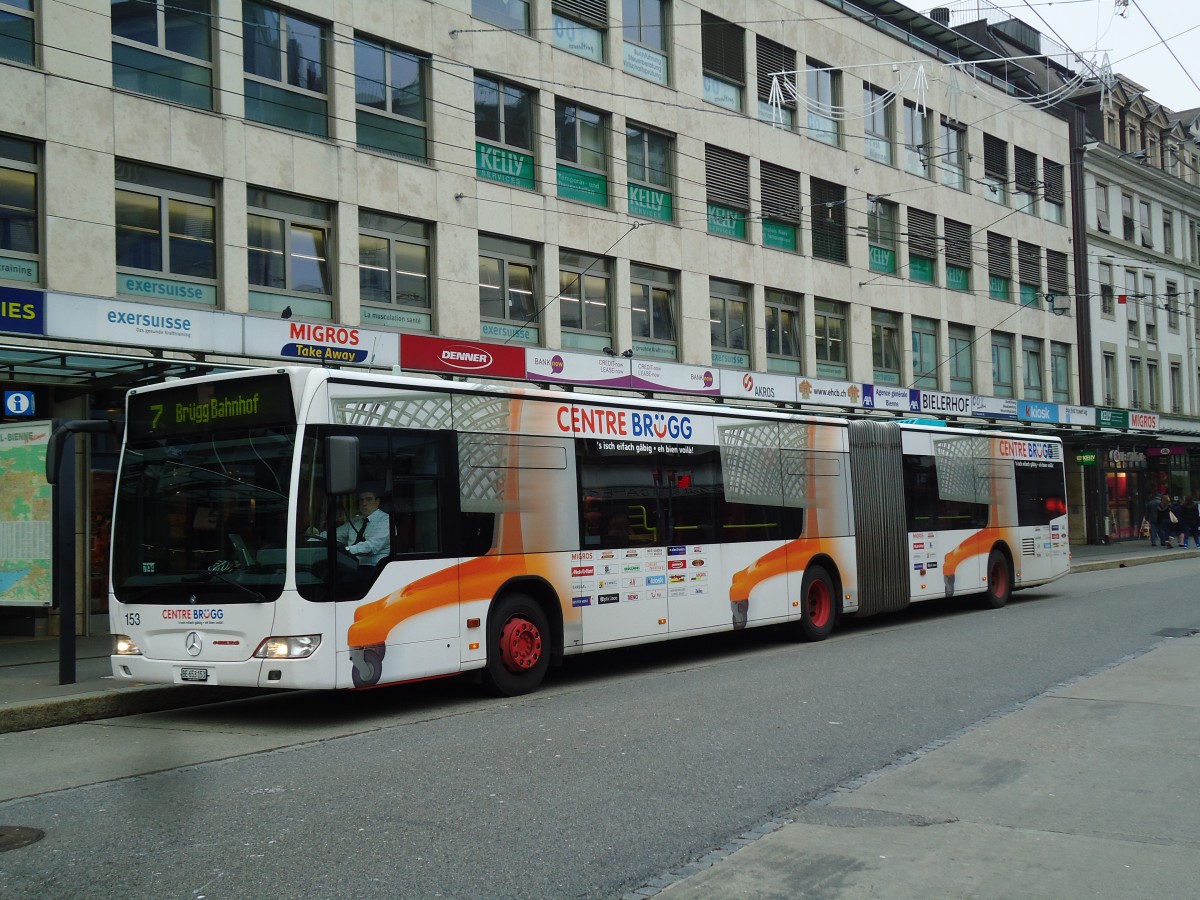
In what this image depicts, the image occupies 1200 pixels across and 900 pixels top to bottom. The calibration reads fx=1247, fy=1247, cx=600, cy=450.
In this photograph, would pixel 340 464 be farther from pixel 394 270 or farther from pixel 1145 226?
pixel 1145 226

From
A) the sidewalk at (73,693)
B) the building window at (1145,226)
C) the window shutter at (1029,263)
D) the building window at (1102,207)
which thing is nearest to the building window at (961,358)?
the window shutter at (1029,263)

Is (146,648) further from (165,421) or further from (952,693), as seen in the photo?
(952,693)

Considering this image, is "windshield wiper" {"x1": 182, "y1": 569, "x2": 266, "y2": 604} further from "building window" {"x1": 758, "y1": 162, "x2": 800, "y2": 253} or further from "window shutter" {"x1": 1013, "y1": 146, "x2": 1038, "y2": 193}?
"window shutter" {"x1": 1013, "y1": 146, "x2": 1038, "y2": 193}

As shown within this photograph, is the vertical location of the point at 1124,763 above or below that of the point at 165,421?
below

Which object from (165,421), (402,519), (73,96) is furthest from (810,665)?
(73,96)

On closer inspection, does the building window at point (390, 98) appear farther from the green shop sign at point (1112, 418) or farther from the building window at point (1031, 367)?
the green shop sign at point (1112, 418)

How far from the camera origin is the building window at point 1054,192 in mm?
41719

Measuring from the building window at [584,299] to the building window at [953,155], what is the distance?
15452 millimetres

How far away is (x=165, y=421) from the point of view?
10719 mm

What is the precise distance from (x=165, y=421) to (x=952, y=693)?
7339mm

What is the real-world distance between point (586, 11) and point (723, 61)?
474cm

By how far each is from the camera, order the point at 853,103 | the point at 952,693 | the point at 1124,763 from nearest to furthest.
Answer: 1. the point at 1124,763
2. the point at 952,693
3. the point at 853,103

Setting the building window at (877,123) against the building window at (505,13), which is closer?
the building window at (505,13)

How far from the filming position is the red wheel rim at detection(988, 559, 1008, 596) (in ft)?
68.4
